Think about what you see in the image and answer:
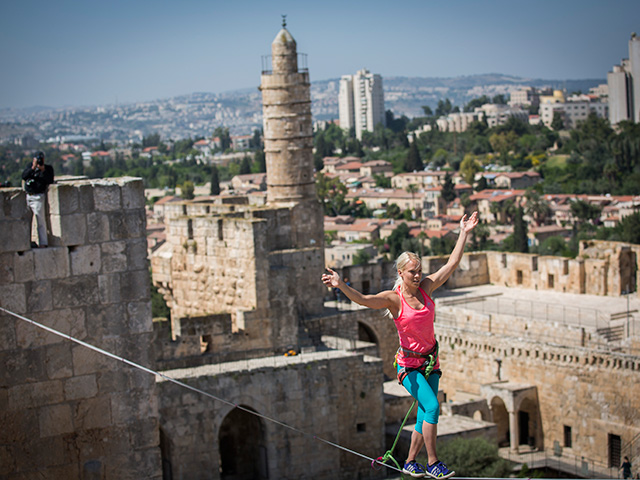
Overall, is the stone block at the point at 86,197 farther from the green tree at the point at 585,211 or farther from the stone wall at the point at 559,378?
the green tree at the point at 585,211

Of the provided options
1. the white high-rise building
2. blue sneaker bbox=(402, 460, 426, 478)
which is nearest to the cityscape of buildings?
blue sneaker bbox=(402, 460, 426, 478)

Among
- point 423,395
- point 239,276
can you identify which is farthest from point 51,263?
point 239,276

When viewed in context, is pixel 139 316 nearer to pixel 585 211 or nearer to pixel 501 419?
pixel 501 419

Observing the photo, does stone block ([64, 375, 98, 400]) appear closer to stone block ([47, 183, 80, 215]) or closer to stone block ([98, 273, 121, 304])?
stone block ([98, 273, 121, 304])

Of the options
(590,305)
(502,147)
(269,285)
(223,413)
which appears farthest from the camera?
(502,147)

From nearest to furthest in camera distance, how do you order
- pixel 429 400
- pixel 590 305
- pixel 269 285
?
1. pixel 429 400
2. pixel 269 285
3. pixel 590 305

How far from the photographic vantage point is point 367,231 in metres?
88.3

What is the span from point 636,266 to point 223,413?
1450 cm

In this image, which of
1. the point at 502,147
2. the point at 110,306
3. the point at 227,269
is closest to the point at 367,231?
the point at 502,147

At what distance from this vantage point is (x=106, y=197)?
838 cm

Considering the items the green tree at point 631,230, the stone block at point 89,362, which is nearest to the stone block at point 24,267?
the stone block at point 89,362

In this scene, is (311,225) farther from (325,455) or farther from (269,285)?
(325,455)

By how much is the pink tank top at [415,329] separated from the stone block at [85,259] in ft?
8.61

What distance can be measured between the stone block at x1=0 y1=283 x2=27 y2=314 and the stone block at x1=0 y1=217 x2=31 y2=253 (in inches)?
10.7
